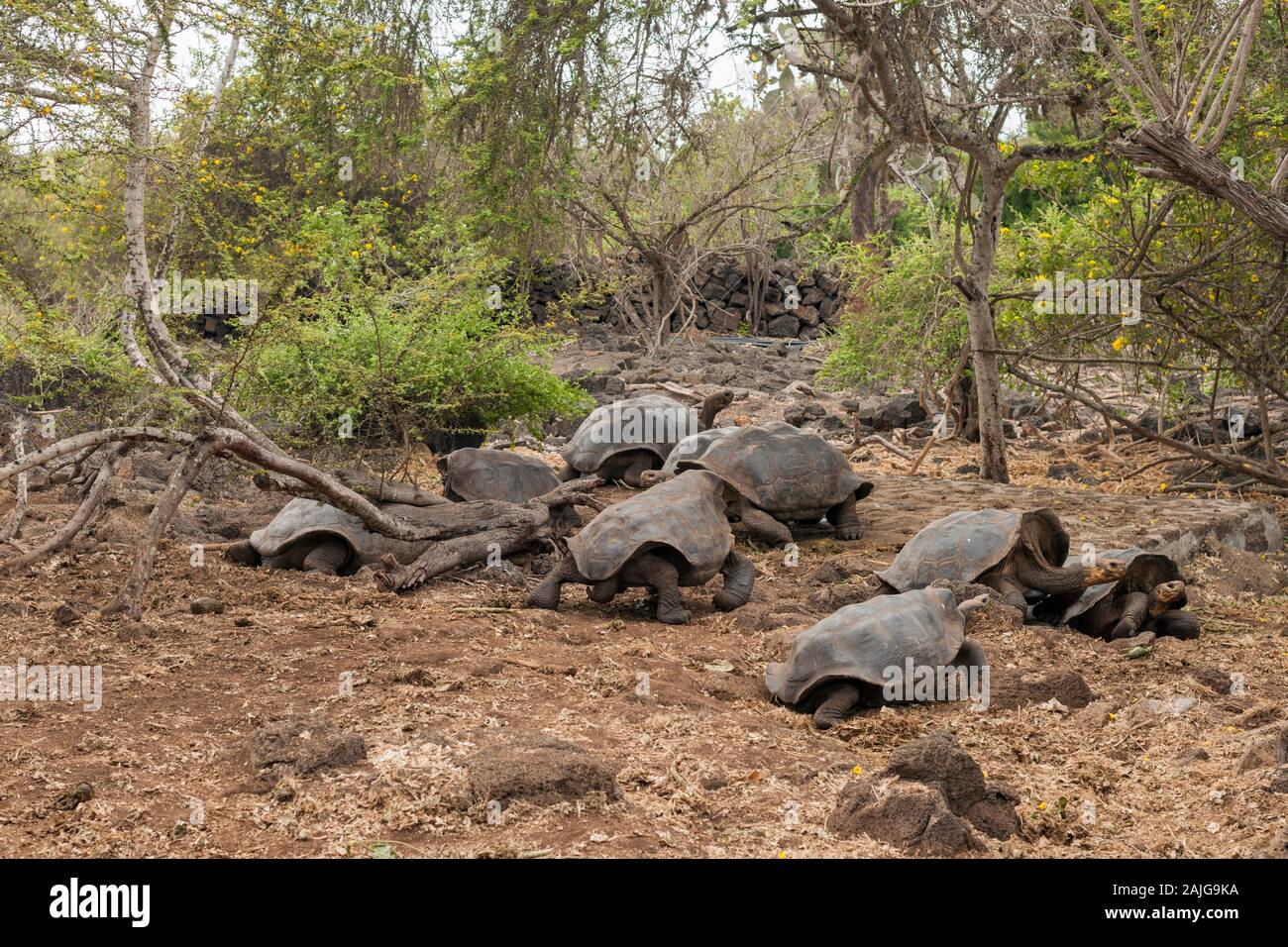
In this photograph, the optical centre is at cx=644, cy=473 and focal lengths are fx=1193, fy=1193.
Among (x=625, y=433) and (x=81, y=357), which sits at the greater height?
(x=81, y=357)

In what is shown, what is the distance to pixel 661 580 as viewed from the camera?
20.8ft

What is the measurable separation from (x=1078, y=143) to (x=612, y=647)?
5.46m

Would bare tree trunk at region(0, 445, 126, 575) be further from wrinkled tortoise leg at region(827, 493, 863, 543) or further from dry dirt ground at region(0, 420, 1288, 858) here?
wrinkled tortoise leg at region(827, 493, 863, 543)

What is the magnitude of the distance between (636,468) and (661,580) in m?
3.84

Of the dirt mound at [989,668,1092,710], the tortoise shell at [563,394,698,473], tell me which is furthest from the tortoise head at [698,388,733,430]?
the dirt mound at [989,668,1092,710]

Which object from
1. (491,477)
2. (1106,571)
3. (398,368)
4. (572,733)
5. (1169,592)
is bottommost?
(572,733)

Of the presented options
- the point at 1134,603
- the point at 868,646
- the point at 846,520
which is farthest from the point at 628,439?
the point at 868,646

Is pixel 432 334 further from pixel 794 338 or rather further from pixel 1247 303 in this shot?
pixel 794 338

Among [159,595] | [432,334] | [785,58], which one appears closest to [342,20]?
[432,334]

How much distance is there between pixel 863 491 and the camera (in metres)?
8.72

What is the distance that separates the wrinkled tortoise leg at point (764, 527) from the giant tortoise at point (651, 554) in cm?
158

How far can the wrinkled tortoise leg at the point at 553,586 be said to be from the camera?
6.38 meters

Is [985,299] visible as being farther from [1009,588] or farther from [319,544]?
[319,544]

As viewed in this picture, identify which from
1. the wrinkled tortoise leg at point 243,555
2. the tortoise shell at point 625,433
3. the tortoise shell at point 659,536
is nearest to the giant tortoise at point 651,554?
the tortoise shell at point 659,536
